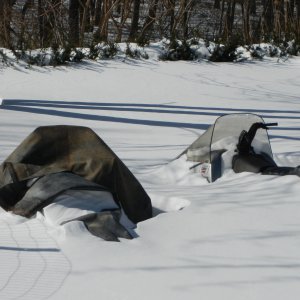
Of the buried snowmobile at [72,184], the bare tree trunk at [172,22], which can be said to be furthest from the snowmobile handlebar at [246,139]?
the bare tree trunk at [172,22]

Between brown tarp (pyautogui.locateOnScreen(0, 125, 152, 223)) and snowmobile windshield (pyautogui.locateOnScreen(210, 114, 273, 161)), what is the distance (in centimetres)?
171

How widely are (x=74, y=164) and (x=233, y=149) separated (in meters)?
2.05

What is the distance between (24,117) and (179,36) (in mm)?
8353

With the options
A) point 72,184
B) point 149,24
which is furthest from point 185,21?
point 72,184

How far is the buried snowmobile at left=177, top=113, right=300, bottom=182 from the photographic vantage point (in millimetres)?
7754

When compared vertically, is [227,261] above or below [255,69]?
above

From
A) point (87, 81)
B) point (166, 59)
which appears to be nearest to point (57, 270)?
point (87, 81)

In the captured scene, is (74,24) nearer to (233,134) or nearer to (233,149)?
(233,134)

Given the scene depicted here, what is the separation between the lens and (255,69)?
19.3 metres

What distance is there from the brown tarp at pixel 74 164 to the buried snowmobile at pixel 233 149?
1.47 m

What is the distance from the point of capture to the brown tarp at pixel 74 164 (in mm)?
6355

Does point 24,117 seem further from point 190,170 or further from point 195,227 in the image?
point 195,227

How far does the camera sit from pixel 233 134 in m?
8.23

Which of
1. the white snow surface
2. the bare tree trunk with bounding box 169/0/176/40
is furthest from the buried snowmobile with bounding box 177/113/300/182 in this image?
the bare tree trunk with bounding box 169/0/176/40
